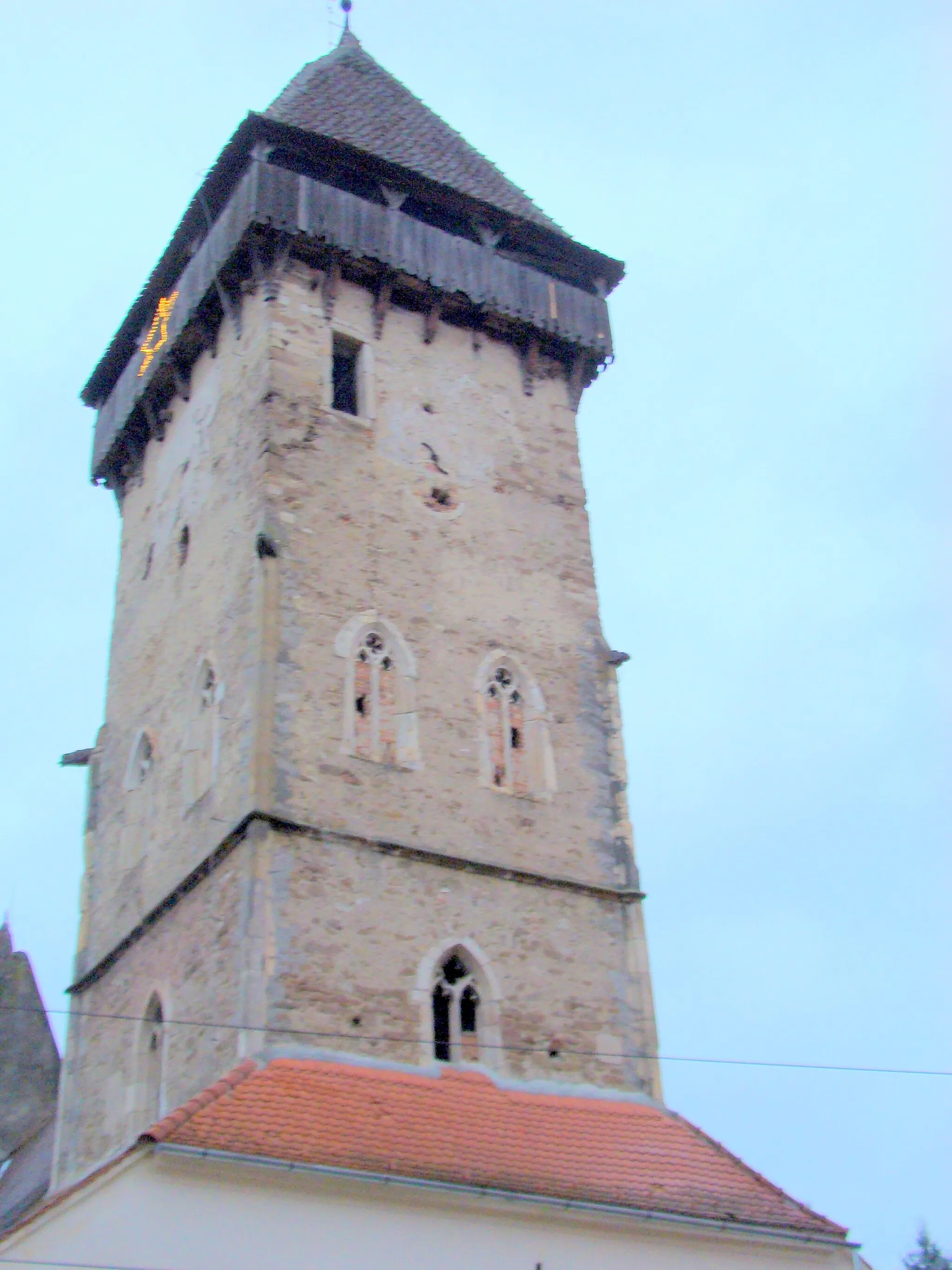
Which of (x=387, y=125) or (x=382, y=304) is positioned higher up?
(x=387, y=125)

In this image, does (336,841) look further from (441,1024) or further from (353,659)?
(353,659)

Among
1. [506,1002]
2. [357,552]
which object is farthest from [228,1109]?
[357,552]

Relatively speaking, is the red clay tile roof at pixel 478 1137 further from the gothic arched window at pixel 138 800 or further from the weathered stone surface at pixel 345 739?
the gothic arched window at pixel 138 800

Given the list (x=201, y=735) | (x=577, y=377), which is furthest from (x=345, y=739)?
(x=577, y=377)

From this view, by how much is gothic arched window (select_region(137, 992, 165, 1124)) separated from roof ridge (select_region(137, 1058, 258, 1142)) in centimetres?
170

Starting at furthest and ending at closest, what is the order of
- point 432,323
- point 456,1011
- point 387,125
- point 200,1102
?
1. point 387,125
2. point 432,323
3. point 456,1011
4. point 200,1102

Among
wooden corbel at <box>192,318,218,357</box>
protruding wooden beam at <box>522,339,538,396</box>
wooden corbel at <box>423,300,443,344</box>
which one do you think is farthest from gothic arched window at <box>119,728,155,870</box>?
protruding wooden beam at <box>522,339,538,396</box>

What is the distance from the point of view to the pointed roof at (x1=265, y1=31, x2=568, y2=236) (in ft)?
62.4

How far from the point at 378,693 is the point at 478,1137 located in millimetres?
4488

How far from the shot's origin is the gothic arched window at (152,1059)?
14016 millimetres

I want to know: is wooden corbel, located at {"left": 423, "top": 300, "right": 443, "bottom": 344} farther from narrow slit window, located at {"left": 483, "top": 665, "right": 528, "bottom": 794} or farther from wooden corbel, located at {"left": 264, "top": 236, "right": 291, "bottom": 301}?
narrow slit window, located at {"left": 483, "top": 665, "right": 528, "bottom": 794}

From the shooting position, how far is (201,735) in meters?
15.3

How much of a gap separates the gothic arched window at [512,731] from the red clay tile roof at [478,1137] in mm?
3153

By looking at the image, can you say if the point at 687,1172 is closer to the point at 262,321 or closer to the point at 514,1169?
the point at 514,1169
